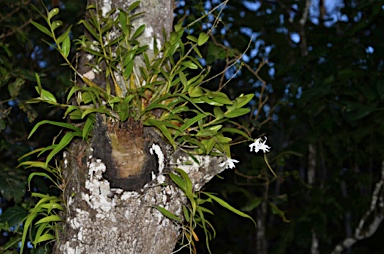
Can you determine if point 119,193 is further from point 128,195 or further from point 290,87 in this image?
point 290,87

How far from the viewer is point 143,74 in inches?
43.5

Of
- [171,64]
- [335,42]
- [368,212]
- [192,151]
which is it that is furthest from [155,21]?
[368,212]

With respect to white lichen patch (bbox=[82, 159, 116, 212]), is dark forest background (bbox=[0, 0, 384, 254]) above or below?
below

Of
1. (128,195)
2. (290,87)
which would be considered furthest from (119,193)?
(290,87)

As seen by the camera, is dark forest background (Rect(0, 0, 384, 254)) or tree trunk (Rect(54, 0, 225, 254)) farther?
dark forest background (Rect(0, 0, 384, 254))

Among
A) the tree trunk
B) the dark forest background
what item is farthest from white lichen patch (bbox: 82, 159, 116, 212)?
the dark forest background

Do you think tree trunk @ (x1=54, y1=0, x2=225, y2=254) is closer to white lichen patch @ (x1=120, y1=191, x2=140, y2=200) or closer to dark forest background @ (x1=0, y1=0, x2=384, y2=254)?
white lichen patch @ (x1=120, y1=191, x2=140, y2=200)

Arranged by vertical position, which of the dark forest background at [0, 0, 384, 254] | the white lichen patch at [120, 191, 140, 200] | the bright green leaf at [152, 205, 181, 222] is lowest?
the dark forest background at [0, 0, 384, 254]

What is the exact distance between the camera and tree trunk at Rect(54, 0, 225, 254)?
1.05 metres

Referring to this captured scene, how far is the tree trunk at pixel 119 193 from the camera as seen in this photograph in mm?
1053

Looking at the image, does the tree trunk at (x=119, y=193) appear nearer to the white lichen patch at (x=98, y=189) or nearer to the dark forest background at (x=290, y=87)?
the white lichen patch at (x=98, y=189)

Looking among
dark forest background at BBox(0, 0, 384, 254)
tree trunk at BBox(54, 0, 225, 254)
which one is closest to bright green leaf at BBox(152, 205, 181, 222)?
tree trunk at BBox(54, 0, 225, 254)

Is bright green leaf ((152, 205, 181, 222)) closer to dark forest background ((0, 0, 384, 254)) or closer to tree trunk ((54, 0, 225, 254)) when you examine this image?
tree trunk ((54, 0, 225, 254))

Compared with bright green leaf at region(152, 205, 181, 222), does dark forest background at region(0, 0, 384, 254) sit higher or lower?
lower
